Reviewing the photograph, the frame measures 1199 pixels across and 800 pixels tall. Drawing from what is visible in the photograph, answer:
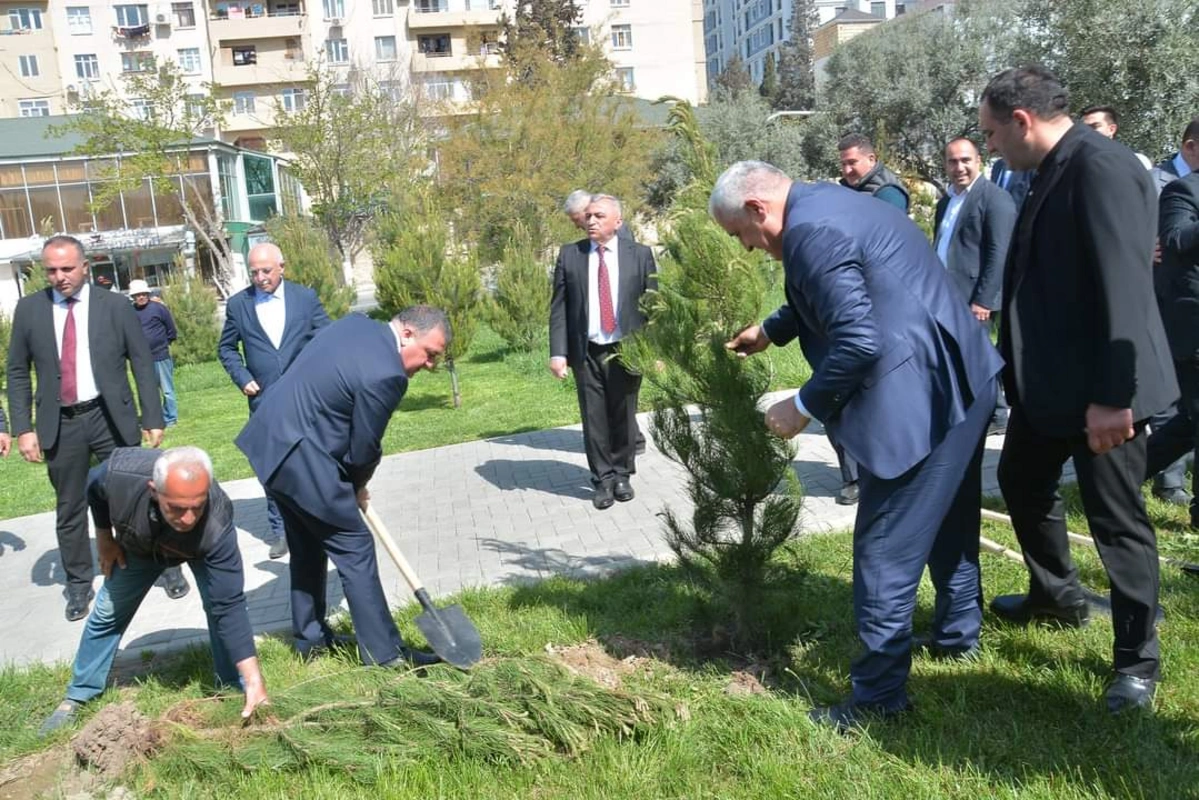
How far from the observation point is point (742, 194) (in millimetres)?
3145

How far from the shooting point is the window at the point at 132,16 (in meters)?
58.6

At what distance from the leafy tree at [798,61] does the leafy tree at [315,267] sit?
47.0m

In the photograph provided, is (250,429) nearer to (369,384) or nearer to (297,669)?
(369,384)

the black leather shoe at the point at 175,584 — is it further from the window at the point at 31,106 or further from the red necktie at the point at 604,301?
the window at the point at 31,106

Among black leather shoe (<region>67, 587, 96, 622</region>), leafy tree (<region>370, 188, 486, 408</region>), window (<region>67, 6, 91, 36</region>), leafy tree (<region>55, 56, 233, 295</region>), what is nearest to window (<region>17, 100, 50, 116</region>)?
window (<region>67, 6, 91, 36</region>)

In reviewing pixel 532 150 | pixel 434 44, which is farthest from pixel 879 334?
pixel 434 44

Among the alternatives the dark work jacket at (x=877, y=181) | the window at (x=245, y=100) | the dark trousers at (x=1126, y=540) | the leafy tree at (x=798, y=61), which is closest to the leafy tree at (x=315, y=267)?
the dark work jacket at (x=877, y=181)

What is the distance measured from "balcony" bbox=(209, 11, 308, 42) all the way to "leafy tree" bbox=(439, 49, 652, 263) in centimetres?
3552

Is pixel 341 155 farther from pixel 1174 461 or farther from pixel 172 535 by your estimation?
pixel 1174 461

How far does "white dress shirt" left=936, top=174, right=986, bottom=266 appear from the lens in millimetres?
6336

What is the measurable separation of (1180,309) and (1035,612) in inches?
77.5

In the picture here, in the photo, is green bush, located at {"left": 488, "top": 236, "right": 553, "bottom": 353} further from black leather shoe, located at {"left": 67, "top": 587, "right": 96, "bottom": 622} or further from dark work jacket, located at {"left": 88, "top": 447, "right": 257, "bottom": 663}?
dark work jacket, located at {"left": 88, "top": 447, "right": 257, "bottom": 663}

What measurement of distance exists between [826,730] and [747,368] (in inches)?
53.6

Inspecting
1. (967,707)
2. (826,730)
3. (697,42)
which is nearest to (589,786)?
(826,730)
